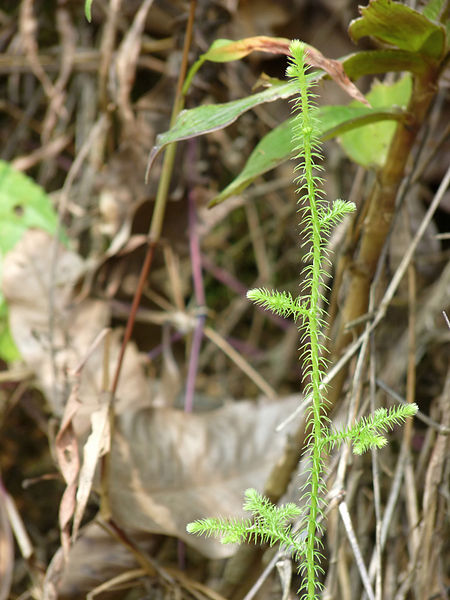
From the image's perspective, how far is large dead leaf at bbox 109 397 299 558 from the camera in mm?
740

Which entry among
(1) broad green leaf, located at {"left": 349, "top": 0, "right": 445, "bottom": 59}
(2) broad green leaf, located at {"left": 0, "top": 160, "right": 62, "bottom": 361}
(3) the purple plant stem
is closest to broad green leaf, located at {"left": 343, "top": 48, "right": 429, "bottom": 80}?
(1) broad green leaf, located at {"left": 349, "top": 0, "right": 445, "bottom": 59}

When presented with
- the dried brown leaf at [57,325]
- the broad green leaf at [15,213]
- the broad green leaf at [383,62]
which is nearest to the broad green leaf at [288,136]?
the broad green leaf at [383,62]

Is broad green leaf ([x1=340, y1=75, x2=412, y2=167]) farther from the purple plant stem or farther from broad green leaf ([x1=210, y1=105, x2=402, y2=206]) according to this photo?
the purple plant stem

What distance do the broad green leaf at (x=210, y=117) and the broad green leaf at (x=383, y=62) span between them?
0.24ft

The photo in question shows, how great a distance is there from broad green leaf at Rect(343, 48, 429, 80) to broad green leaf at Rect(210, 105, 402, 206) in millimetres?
39

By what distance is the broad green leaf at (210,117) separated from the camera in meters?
0.55

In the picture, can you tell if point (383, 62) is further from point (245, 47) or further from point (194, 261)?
point (194, 261)

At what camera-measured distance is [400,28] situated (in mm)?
567

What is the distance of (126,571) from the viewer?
749 mm

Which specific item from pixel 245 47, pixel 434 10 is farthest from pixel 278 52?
pixel 434 10

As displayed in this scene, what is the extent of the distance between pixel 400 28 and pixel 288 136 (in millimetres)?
147

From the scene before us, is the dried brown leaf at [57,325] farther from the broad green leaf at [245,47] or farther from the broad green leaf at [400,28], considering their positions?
the broad green leaf at [400,28]

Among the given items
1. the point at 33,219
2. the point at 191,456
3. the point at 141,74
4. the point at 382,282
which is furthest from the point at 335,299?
the point at 141,74

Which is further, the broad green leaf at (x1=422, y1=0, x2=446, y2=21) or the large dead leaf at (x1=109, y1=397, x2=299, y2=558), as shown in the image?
the large dead leaf at (x1=109, y1=397, x2=299, y2=558)
